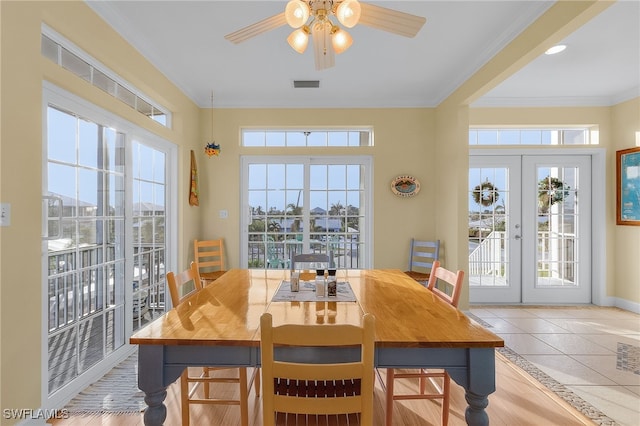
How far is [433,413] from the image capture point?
2057mm

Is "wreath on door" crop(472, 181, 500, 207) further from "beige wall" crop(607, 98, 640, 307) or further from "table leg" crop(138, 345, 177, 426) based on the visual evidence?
"table leg" crop(138, 345, 177, 426)

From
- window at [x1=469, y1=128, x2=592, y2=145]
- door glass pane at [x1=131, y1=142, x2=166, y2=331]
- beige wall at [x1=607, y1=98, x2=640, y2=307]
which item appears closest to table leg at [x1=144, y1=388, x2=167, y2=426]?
door glass pane at [x1=131, y1=142, x2=166, y2=331]

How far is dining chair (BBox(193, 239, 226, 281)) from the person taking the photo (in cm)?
405

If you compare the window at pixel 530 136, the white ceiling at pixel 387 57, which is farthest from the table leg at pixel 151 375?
the window at pixel 530 136

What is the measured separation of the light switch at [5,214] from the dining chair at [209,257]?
7.77ft

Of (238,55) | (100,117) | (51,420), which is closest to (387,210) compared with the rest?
(238,55)

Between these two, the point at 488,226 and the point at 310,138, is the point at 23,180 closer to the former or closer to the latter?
the point at 310,138

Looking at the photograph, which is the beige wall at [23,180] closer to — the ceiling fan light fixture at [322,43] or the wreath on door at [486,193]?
the ceiling fan light fixture at [322,43]

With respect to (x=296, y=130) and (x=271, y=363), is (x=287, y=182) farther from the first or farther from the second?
(x=271, y=363)

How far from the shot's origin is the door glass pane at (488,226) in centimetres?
438

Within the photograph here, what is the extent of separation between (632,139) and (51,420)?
614 cm

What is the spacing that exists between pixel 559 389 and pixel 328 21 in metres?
2.86

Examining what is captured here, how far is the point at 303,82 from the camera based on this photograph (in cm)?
376

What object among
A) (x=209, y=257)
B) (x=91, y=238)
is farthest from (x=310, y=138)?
(x=91, y=238)
